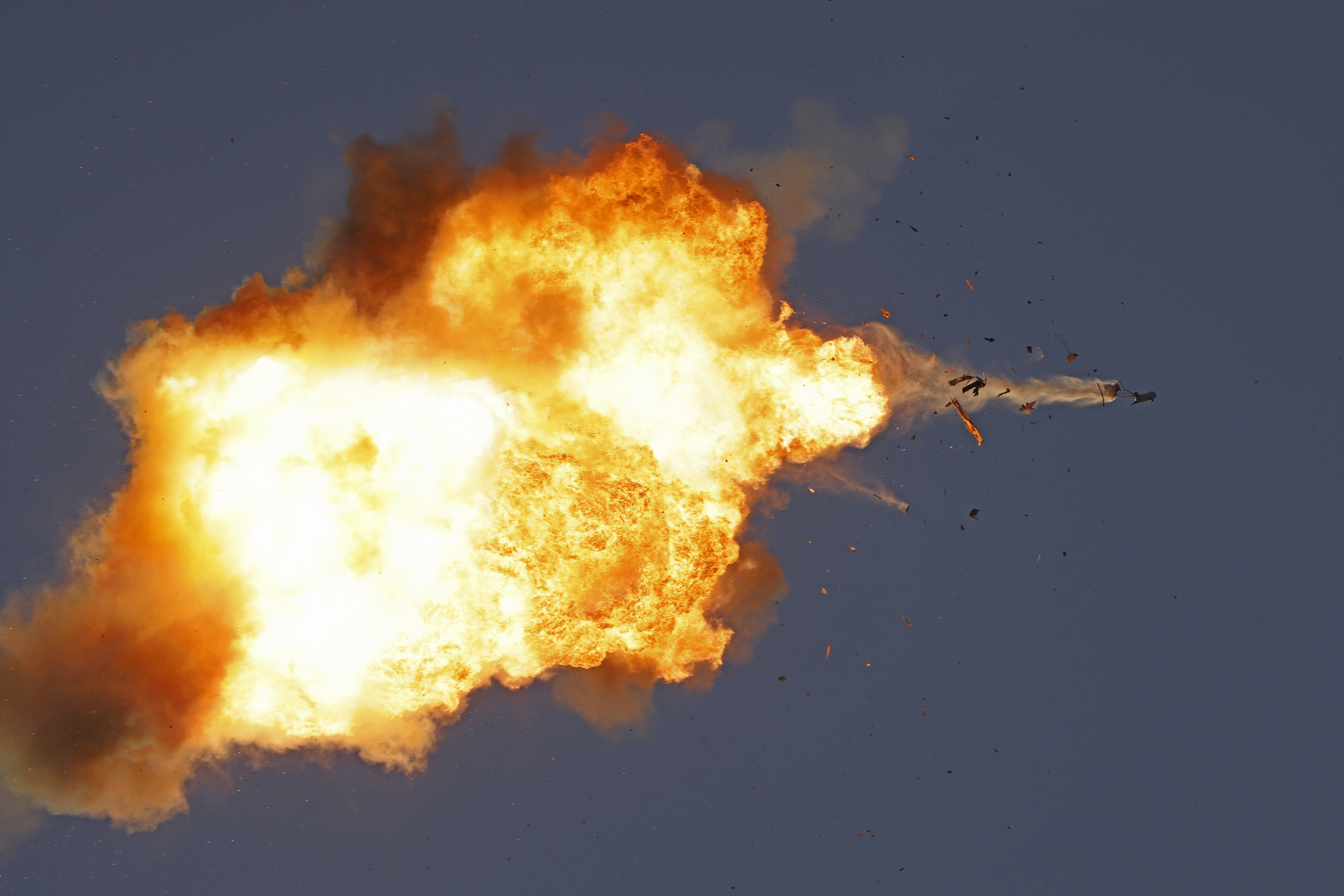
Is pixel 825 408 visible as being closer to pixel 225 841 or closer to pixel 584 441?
pixel 584 441

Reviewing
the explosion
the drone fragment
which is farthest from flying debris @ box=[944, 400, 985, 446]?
the explosion

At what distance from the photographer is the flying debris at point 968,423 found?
31.0ft

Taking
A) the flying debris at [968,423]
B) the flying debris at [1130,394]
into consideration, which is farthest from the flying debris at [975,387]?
the flying debris at [1130,394]

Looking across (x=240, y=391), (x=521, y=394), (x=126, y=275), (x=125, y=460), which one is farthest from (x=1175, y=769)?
(x=126, y=275)

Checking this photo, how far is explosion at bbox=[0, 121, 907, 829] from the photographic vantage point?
877cm

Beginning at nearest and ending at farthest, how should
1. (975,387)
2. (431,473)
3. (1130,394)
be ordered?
1. (431,473)
2. (975,387)
3. (1130,394)

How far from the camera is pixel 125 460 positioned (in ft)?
28.7

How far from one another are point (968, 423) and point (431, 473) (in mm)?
7216

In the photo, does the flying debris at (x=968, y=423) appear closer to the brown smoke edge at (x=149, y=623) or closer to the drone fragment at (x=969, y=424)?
the drone fragment at (x=969, y=424)

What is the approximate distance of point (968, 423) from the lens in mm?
9461

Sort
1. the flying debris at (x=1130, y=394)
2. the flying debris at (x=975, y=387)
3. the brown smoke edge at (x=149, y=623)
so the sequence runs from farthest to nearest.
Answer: the flying debris at (x=1130, y=394), the flying debris at (x=975, y=387), the brown smoke edge at (x=149, y=623)

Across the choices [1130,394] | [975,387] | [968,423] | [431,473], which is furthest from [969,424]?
[431,473]

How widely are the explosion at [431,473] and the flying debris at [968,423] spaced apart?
3.06 ft

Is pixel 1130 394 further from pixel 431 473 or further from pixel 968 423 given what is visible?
pixel 431 473
